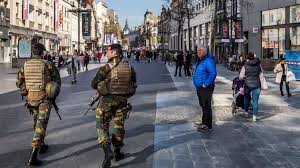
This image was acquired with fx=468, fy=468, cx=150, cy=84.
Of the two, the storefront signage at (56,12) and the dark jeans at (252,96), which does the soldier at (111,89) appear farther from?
the storefront signage at (56,12)

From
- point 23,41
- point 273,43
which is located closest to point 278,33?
point 273,43

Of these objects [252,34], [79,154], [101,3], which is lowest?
[79,154]

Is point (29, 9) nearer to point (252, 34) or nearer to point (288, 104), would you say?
point (252, 34)

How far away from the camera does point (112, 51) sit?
21.5 ft

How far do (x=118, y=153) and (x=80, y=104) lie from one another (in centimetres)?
701

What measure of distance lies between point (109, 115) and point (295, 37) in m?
28.5

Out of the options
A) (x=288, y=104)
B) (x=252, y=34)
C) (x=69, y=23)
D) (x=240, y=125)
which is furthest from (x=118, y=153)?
(x=69, y=23)

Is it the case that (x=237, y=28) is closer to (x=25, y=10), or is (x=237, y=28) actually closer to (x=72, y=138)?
(x=25, y=10)

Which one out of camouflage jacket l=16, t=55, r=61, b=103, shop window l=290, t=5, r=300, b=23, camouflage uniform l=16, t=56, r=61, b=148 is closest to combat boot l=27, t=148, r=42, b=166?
camouflage uniform l=16, t=56, r=61, b=148

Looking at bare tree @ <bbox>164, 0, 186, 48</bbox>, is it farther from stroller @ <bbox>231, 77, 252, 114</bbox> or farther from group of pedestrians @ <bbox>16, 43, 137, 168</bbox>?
group of pedestrians @ <bbox>16, 43, 137, 168</bbox>

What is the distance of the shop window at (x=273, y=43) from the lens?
34.3 meters

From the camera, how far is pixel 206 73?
9188 millimetres

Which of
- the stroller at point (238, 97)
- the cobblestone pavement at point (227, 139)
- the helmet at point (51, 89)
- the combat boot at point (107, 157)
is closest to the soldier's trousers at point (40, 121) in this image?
the helmet at point (51, 89)

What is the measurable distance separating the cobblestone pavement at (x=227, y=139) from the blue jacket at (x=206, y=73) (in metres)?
0.99
